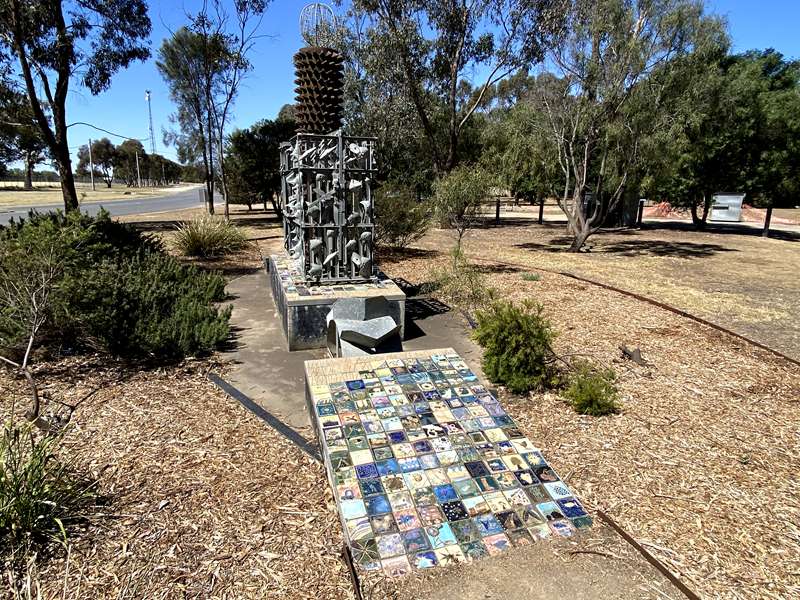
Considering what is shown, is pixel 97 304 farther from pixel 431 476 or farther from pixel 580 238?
pixel 580 238

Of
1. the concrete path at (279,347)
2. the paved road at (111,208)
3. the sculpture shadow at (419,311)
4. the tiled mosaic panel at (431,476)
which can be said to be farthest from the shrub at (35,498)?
the paved road at (111,208)

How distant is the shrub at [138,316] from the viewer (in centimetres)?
546

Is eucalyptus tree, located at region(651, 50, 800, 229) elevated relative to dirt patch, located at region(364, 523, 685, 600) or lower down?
elevated

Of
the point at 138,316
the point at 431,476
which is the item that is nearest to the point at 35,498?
the point at 431,476

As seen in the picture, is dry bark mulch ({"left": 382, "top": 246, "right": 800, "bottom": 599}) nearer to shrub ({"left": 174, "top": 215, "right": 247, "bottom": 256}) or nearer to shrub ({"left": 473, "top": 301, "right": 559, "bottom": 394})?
shrub ({"left": 473, "top": 301, "right": 559, "bottom": 394})

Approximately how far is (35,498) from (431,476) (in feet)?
7.68

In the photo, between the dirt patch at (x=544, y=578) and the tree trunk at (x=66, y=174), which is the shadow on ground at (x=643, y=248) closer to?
the tree trunk at (x=66, y=174)

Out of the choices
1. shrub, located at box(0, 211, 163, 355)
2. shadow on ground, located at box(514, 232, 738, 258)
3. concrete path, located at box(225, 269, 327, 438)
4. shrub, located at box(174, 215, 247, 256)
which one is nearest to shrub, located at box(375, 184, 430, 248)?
shrub, located at box(174, 215, 247, 256)

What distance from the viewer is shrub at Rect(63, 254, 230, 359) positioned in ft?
17.9

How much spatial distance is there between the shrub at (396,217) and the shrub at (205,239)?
4.17 meters

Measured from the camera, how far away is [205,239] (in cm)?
1296

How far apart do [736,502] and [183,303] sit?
20.2 ft

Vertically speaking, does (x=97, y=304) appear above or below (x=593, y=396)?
above

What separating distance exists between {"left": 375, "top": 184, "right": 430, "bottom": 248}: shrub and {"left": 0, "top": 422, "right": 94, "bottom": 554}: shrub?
1118 cm
